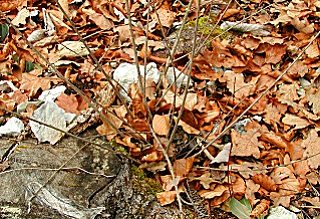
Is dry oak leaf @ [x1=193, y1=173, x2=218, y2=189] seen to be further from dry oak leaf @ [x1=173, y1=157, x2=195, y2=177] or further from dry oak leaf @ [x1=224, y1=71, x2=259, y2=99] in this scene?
dry oak leaf @ [x1=224, y1=71, x2=259, y2=99]

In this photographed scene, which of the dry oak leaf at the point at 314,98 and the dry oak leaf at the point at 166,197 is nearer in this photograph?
the dry oak leaf at the point at 166,197

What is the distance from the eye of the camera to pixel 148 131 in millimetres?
1958

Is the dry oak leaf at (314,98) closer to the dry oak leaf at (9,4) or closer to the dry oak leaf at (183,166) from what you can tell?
the dry oak leaf at (183,166)

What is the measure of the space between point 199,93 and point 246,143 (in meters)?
0.30

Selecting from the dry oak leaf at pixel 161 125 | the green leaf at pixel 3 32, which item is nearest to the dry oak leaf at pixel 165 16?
the dry oak leaf at pixel 161 125

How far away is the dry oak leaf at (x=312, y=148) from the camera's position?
1931mm

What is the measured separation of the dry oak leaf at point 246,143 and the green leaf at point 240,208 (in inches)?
8.9

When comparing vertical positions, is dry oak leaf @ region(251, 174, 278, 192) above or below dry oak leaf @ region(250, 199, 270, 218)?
above

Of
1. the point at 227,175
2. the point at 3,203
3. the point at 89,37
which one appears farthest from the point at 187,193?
the point at 89,37

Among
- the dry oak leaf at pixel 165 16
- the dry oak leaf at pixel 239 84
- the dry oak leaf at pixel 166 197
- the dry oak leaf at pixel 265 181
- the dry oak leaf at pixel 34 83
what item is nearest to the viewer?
the dry oak leaf at pixel 166 197

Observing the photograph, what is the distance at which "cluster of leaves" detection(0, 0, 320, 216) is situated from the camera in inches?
73.6

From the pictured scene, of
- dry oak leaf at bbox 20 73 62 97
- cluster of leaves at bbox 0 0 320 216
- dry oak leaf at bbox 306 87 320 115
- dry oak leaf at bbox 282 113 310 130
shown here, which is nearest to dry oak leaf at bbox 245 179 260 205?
cluster of leaves at bbox 0 0 320 216

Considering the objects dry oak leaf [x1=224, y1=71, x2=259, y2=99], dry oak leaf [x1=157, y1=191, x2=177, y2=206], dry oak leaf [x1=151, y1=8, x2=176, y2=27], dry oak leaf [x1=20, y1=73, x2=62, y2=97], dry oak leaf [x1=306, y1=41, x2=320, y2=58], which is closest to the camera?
dry oak leaf [x1=157, y1=191, x2=177, y2=206]

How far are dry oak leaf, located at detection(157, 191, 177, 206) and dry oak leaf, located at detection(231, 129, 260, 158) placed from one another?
0.33 m
